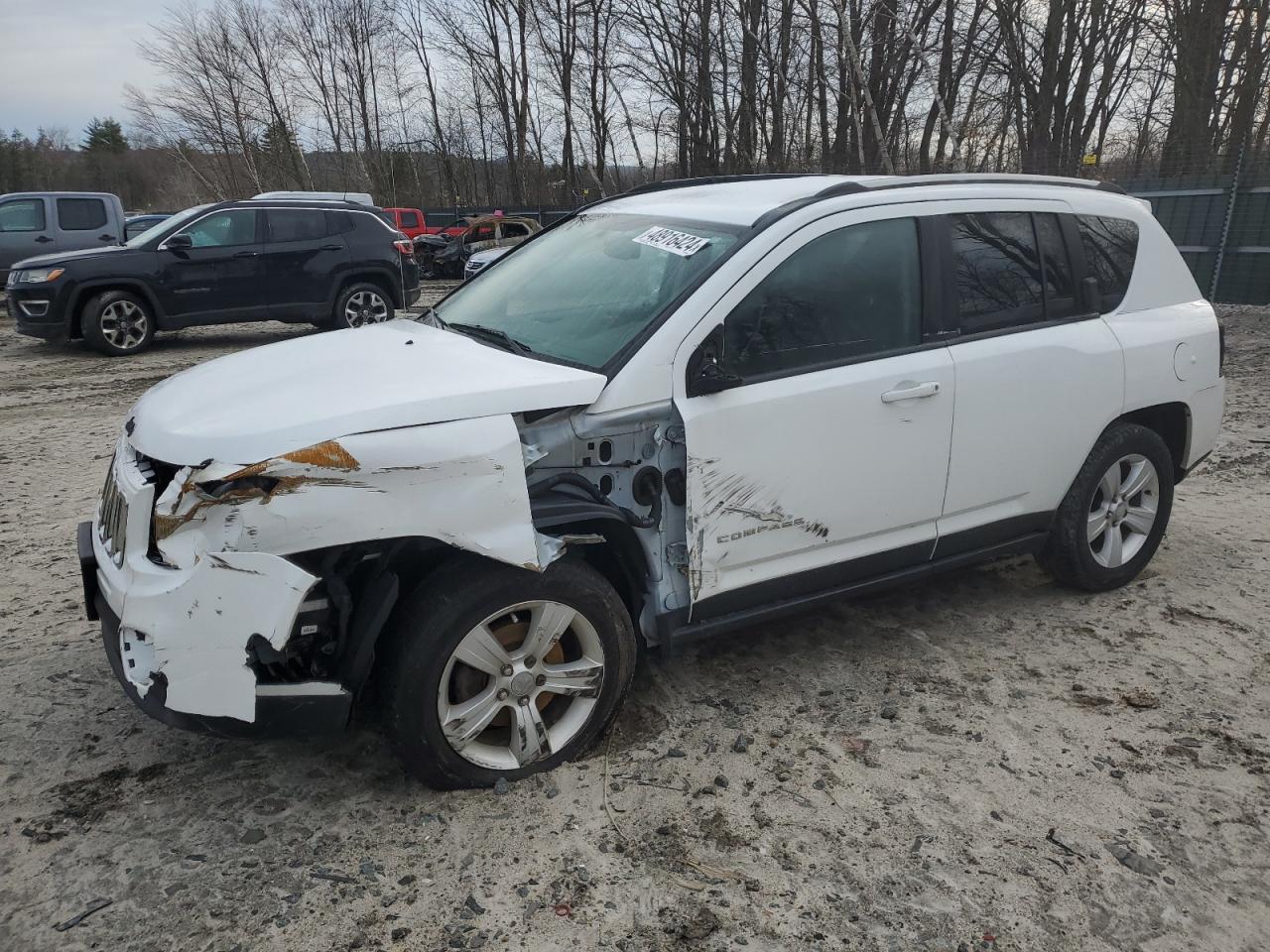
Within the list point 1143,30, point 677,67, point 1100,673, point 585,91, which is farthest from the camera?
point 585,91

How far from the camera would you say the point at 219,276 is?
1126 cm

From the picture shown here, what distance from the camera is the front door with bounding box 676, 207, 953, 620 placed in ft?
9.83

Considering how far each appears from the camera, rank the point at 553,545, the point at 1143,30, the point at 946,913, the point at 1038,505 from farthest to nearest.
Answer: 1. the point at 1143,30
2. the point at 1038,505
3. the point at 553,545
4. the point at 946,913

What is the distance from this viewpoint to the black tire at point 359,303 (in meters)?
12.0

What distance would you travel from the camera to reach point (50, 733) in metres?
3.12

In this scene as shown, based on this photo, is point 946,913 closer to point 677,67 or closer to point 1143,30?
point 1143,30

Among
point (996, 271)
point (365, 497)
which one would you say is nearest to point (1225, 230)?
point (996, 271)

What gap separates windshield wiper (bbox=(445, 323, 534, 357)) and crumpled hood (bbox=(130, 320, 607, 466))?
2.8 inches

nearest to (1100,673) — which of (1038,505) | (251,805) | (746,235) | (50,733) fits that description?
(1038,505)

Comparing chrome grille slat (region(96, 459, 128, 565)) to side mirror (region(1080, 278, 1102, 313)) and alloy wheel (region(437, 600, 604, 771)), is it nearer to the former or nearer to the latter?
alloy wheel (region(437, 600, 604, 771))

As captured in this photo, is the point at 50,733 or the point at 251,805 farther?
the point at 50,733

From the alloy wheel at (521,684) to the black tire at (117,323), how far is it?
10.4 meters

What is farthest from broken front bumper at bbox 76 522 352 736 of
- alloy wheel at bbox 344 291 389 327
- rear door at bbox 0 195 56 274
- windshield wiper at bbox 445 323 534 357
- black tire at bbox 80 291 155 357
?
rear door at bbox 0 195 56 274

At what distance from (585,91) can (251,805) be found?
3719 cm
